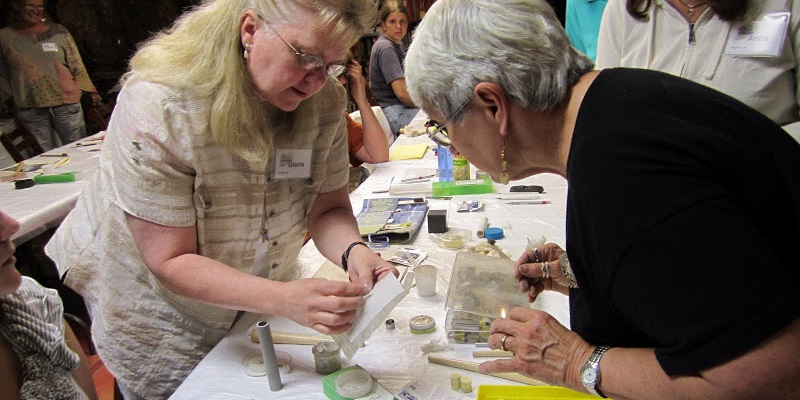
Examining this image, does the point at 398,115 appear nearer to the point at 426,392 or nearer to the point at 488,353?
the point at 488,353

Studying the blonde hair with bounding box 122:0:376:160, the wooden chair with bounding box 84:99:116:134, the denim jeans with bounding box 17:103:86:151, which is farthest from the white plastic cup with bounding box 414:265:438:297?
the denim jeans with bounding box 17:103:86:151

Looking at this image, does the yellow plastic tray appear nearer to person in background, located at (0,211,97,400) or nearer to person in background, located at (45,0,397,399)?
person in background, located at (45,0,397,399)

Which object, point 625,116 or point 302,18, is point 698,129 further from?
point 302,18

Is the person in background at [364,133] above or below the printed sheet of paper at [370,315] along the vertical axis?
below

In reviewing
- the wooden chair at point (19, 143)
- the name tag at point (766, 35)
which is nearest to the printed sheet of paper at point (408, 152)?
the name tag at point (766, 35)

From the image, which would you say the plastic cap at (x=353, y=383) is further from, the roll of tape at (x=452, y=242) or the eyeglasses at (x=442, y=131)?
the roll of tape at (x=452, y=242)

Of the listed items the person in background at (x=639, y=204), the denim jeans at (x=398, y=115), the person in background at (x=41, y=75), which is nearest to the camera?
the person in background at (x=639, y=204)

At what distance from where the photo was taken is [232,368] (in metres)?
1.35

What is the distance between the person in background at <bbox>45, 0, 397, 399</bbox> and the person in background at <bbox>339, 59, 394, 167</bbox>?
1.69 meters

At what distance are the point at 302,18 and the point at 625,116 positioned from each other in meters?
0.77

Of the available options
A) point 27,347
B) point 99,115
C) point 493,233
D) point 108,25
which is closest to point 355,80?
point 493,233

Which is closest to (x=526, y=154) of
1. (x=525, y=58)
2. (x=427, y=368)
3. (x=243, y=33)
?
(x=525, y=58)

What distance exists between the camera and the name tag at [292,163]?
146cm

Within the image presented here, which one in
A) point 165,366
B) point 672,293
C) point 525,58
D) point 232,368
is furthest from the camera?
point 165,366
